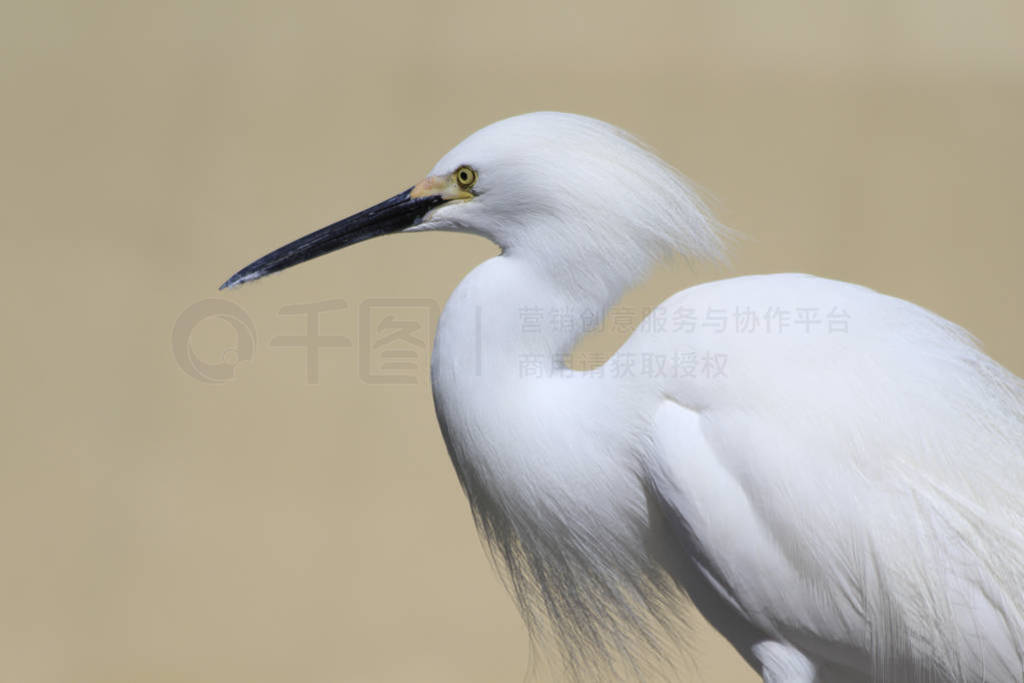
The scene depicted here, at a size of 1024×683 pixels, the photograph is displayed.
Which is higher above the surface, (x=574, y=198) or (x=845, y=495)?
(x=574, y=198)

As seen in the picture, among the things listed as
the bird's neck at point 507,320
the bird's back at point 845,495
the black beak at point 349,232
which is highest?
the black beak at point 349,232

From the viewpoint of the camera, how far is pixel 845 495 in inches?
45.7

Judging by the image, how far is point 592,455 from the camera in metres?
1.26

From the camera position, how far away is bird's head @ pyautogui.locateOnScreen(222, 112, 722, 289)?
4.11 ft

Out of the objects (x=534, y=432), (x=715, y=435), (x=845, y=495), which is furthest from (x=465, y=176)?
(x=845, y=495)

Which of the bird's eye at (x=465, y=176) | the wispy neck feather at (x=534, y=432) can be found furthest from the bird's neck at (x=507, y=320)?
the bird's eye at (x=465, y=176)

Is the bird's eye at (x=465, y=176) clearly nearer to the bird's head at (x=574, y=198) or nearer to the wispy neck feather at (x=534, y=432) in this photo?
the bird's head at (x=574, y=198)

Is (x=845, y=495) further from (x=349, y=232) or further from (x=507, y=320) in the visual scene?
(x=349, y=232)

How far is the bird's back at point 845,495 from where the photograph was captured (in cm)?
116

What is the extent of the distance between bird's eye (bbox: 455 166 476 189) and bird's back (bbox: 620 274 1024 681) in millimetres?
339

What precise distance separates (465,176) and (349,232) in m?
0.20

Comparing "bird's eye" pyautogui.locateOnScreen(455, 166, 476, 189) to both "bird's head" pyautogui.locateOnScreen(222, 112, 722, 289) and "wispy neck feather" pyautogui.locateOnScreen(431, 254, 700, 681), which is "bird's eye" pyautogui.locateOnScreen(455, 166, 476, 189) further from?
"wispy neck feather" pyautogui.locateOnScreen(431, 254, 700, 681)

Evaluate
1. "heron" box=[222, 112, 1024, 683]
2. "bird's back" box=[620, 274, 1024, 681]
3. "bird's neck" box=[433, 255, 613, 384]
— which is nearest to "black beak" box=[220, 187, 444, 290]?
"heron" box=[222, 112, 1024, 683]

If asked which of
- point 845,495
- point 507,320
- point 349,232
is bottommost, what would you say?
point 845,495
